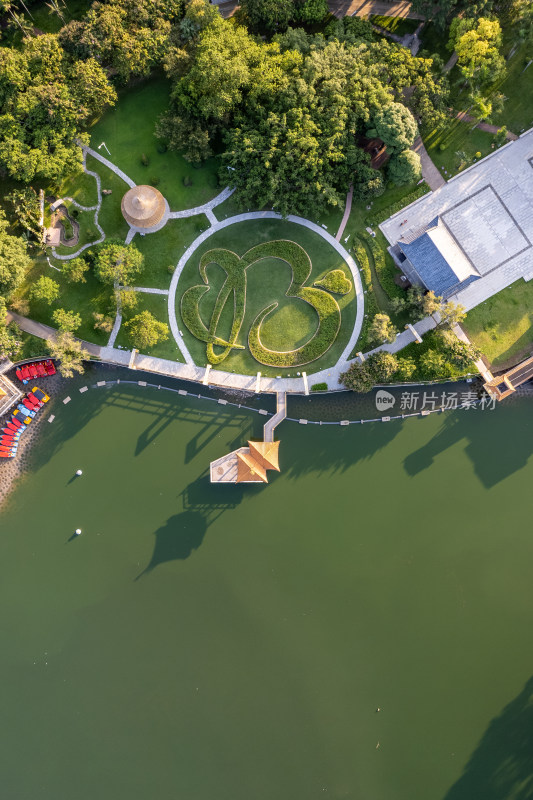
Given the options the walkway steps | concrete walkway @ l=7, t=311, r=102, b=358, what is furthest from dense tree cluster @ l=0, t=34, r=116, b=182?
the walkway steps

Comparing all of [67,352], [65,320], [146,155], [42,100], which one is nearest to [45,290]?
[65,320]

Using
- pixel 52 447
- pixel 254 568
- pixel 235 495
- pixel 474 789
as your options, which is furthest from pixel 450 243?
pixel 474 789

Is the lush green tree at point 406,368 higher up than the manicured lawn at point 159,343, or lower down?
lower down

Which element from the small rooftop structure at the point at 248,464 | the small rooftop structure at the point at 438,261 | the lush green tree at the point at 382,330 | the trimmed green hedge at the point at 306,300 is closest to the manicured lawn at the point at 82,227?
the trimmed green hedge at the point at 306,300

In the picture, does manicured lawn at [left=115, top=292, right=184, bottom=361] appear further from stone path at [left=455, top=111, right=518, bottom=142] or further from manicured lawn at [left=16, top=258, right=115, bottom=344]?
stone path at [left=455, top=111, right=518, bottom=142]

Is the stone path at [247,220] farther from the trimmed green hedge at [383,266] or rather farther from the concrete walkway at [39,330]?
the concrete walkway at [39,330]

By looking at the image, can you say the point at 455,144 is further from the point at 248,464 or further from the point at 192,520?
the point at 192,520
